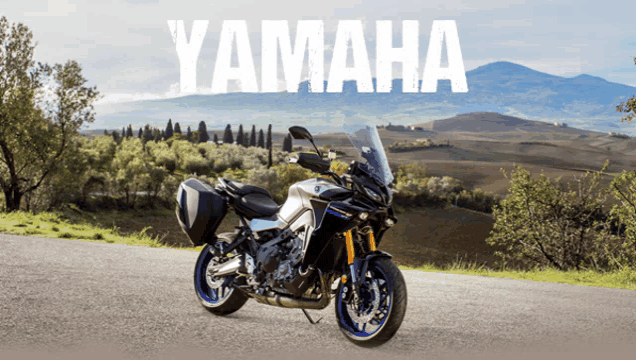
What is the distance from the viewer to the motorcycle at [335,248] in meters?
5.52

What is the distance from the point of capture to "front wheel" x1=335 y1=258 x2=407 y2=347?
538 cm

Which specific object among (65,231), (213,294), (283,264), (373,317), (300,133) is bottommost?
(65,231)

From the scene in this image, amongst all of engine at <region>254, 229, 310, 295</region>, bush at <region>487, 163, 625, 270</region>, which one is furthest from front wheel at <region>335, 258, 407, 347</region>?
bush at <region>487, 163, 625, 270</region>

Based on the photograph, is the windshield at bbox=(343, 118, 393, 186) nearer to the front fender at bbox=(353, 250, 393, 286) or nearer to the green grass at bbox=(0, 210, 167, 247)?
the front fender at bbox=(353, 250, 393, 286)

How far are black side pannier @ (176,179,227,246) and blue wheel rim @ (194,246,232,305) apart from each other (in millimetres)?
193

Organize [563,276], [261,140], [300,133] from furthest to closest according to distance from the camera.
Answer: [261,140], [563,276], [300,133]

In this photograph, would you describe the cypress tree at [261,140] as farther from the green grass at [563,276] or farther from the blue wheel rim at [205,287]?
the blue wheel rim at [205,287]

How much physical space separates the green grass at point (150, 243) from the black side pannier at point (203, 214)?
23.9 feet

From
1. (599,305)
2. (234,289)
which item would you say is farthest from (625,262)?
(234,289)

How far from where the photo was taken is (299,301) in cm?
596

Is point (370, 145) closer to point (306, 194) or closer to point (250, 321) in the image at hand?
point (306, 194)

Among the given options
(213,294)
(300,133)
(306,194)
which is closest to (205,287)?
(213,294)

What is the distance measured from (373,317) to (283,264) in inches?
42.8

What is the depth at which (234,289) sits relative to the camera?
273 inches
